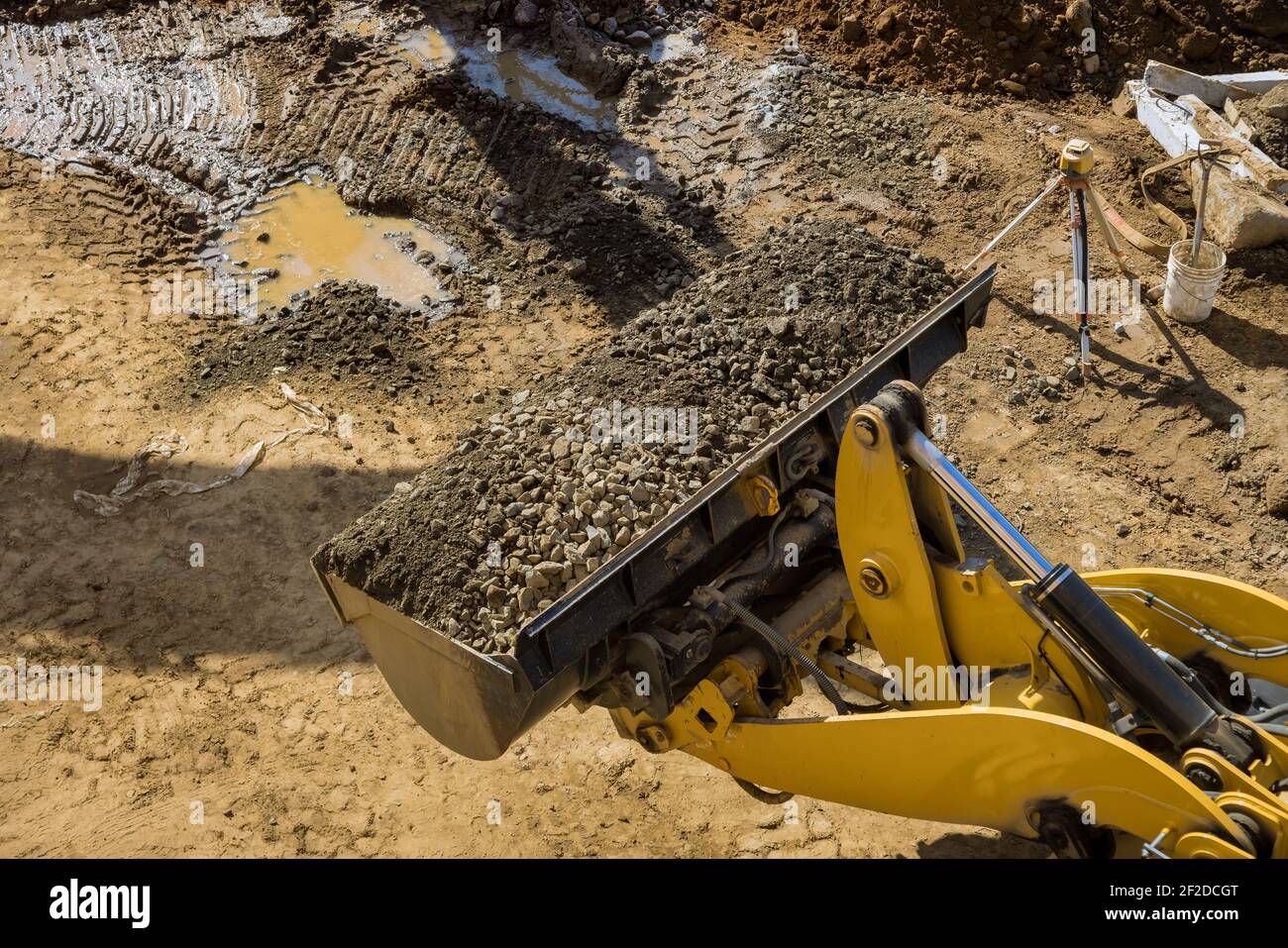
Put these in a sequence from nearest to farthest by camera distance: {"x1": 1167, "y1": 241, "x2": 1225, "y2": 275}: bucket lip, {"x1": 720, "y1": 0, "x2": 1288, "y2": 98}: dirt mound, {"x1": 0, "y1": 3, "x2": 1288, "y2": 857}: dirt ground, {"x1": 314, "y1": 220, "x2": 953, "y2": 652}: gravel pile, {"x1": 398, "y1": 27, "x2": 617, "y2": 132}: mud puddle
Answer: {"x1": 314, "y1": 220, "x2": 953, "y2": 652}: gravel pile < {"x1": 0, "y1": 3, "x2": 1288, "y2": 857}: dirt ground < {"x1": 1167, "y1": 241, "x2": 1225, "y2": 275}: bucket lip < {"x1": 720, "y1": 0, "x2": 1288, "y2": 98}: dirt mound < {"x1": 398, "y1": 27, "x2": 617, "y2": 132}: mud puddle

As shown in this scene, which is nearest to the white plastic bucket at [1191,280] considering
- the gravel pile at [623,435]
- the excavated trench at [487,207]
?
the excavated trench at [487,207]

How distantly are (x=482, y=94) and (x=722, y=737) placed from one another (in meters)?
7.86

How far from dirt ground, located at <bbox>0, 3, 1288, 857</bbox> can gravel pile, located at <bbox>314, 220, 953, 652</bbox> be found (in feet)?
5.05

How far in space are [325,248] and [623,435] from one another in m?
5.69

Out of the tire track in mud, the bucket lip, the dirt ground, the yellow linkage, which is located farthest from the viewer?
the tire track in mud

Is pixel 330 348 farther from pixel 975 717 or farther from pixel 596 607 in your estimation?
pixel 975 717

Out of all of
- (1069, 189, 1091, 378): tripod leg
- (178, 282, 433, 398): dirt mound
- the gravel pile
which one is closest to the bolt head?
the gravel pile

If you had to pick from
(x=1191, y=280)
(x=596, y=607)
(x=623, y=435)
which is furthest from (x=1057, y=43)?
(x=596, y=607)

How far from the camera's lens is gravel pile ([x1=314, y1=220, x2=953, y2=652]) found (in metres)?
4.75

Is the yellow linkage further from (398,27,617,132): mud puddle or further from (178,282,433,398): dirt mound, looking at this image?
(398,27,617,132): mud puddle

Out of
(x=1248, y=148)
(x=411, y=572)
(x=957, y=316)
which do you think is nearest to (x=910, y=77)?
(x=1248, y=148)

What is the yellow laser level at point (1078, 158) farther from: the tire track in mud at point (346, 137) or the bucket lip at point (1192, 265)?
the tire track in mud at point (346, 137)

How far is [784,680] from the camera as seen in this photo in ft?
15.5

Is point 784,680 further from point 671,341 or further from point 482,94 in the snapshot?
point 482,94
